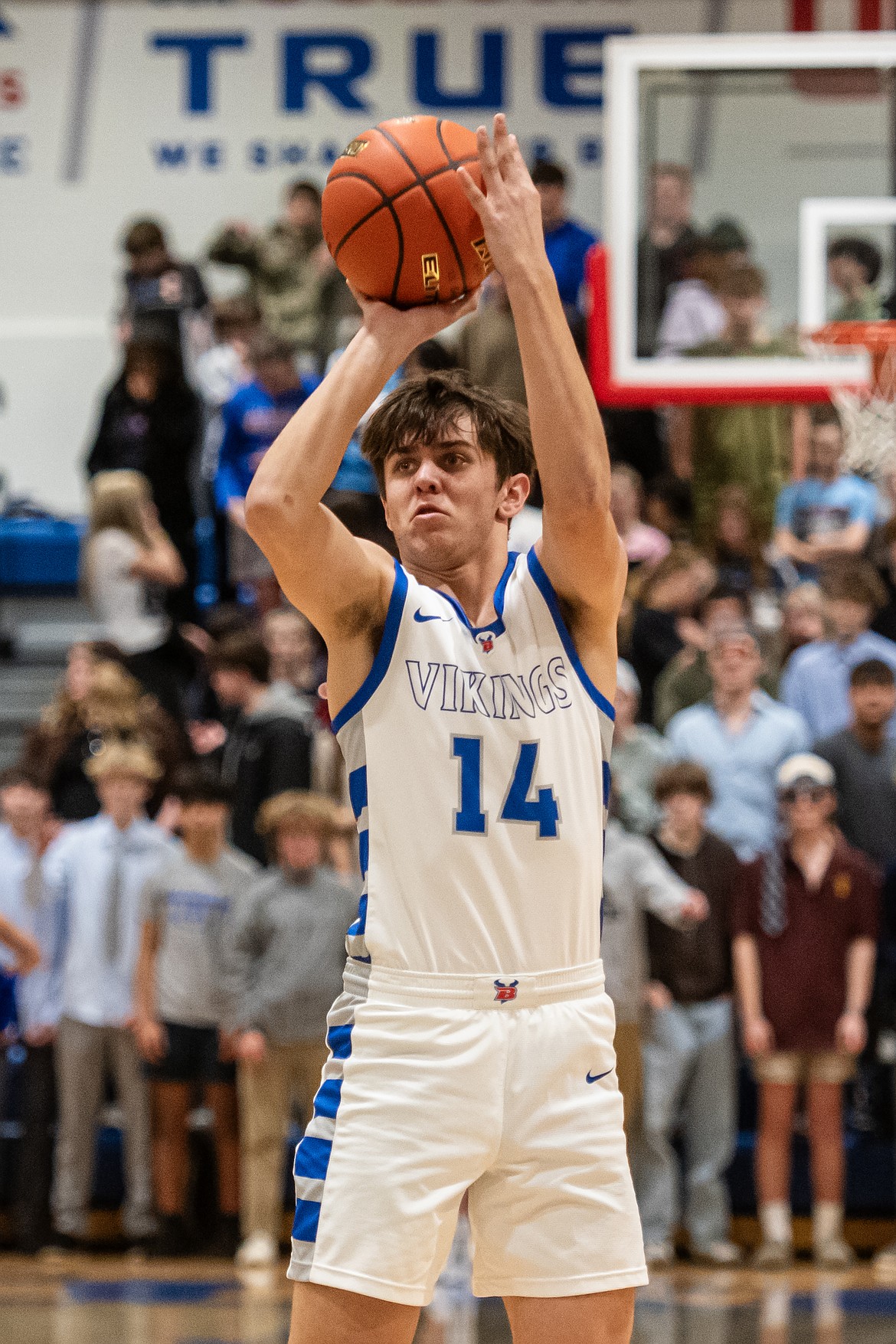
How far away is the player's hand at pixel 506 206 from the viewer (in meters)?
2.79

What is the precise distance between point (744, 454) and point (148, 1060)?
4393 millimetres

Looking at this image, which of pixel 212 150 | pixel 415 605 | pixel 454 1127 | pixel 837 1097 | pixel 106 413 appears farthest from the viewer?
pixel 212 150

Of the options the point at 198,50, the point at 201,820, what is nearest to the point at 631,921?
the point at 201,820

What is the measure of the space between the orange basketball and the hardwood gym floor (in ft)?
13.2

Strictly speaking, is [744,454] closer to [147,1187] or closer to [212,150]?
[147,1187]

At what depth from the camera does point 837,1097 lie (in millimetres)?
7074

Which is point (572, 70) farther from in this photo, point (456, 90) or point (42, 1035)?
point (42, 1035)

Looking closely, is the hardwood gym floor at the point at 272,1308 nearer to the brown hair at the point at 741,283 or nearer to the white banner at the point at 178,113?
the brown hair at the point at 741,283

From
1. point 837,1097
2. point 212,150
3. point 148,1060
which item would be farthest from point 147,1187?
point 212,150

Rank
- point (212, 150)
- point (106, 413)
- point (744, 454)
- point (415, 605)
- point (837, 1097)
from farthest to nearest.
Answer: point (212, 150), point (106, 413), point (744, 454), point (837, 1097), point (415, 605)

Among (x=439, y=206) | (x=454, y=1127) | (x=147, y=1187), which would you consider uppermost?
(x=439, y=206)

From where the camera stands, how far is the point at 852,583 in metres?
8.27

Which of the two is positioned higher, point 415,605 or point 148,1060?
point 415,605

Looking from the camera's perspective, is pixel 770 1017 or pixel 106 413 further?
pixel 106 413
